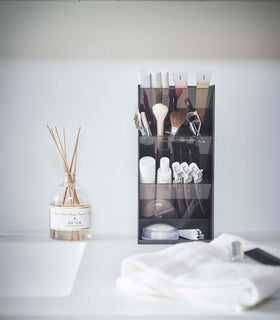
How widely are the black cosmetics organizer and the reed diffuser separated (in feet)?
0.51

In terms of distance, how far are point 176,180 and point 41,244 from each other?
0.41m

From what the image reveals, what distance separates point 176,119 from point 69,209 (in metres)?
0.37


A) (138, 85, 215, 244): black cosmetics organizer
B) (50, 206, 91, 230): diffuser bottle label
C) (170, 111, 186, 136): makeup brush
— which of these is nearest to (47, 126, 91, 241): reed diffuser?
(50, 206, 91, 230): diffuser bottle label

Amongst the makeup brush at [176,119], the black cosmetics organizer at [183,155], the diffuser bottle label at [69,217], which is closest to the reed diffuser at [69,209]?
the diffuser bottle label at [69,217]

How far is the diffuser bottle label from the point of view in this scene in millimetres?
1186

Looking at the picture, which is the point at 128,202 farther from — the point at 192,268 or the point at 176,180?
the point at 192,268

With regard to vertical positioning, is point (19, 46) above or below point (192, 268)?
above

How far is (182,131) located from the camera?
3.94 ft

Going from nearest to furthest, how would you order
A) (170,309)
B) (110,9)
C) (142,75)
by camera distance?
(170,309)
(142,75)
(110,9)

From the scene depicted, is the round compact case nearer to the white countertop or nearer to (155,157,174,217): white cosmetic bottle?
(155,157,174,217): white cosmetic bottle

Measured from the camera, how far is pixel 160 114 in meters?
1.17

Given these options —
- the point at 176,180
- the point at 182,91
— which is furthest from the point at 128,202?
the point at 182,91

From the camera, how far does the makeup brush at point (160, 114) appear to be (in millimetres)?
1167

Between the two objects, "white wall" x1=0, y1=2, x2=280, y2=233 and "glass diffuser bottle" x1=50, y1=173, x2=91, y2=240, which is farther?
"white wall" x1=0, y1=2, x2=280, y2=233
